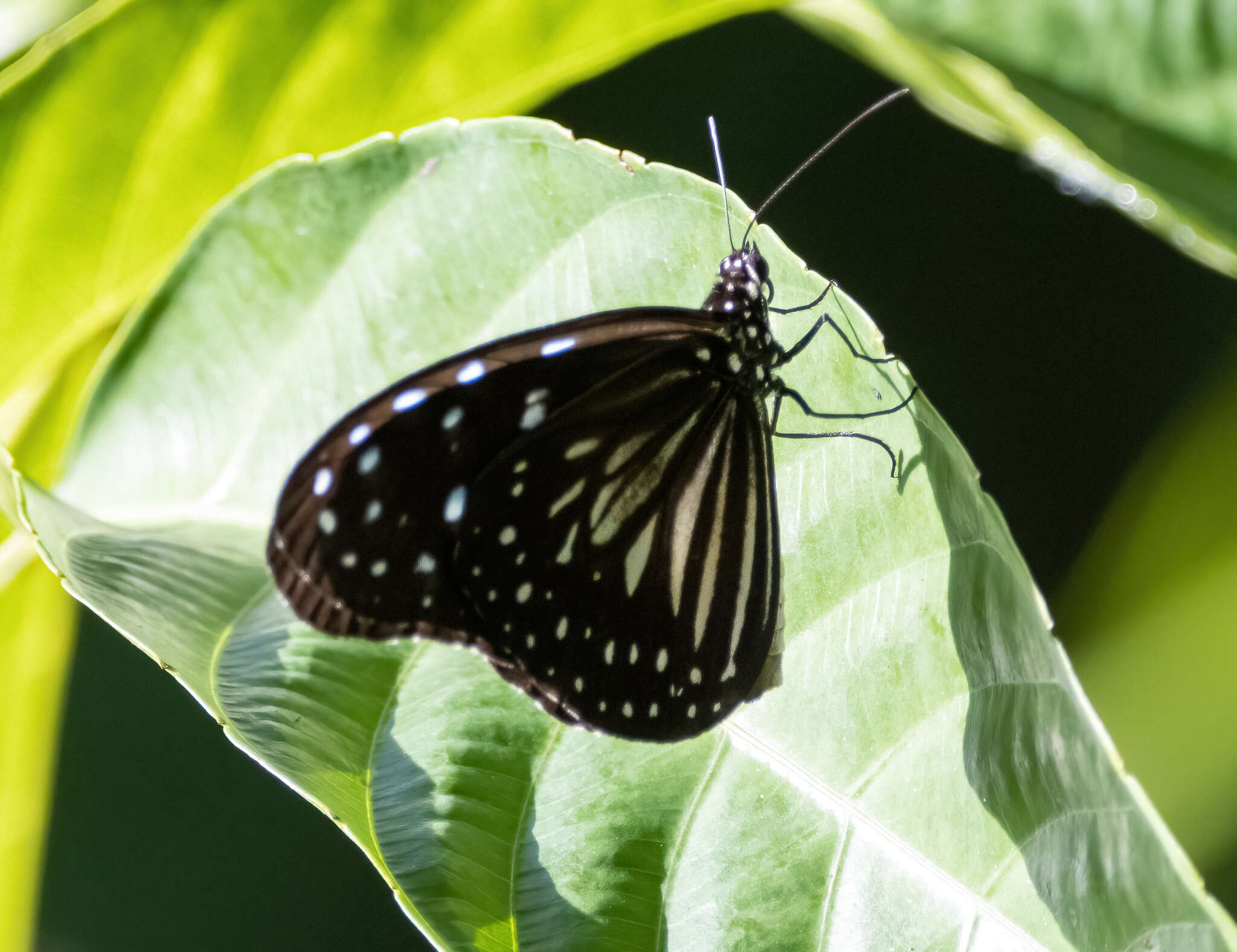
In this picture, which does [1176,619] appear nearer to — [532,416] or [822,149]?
[822,149]

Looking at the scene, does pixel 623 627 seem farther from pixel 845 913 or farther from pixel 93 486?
pixel 93 486

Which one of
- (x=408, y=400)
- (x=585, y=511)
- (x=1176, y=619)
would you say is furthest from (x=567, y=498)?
(x=1176, y=619)

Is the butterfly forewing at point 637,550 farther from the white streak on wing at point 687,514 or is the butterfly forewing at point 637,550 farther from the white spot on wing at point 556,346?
the white spot on wing at point 556,346

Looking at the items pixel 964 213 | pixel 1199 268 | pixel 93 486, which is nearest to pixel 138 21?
pixel 93 486

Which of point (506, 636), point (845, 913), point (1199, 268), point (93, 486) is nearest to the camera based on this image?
point (845, 913)

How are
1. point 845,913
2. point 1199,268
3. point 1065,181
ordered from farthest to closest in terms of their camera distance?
point 1199,268 < point 1065,181 < point 845,913

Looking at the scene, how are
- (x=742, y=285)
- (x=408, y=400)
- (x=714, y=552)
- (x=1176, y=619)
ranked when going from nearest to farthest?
(x=408, y=400) → (x=742, y=285) → (x=714, y=552) → (x=1176, y=619)

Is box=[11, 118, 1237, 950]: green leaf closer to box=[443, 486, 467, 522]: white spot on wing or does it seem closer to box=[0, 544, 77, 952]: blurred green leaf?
box=[443, 486, 467, 522]: white spot on wing
